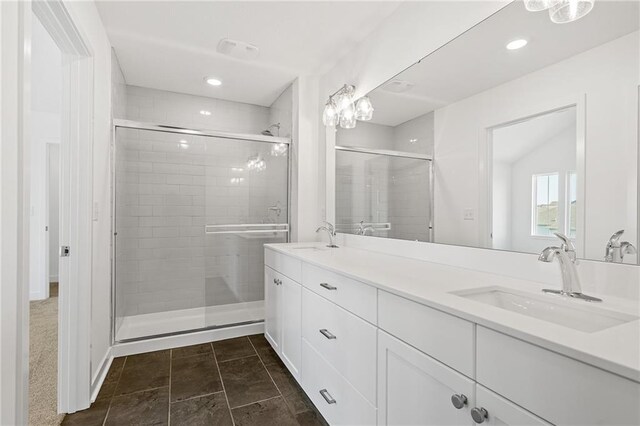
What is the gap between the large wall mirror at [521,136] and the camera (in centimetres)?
104

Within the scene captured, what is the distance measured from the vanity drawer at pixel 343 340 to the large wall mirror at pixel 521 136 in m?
0.71

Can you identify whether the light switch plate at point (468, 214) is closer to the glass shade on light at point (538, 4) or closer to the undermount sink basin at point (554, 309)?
the undermount sink basin at point (554, 309)

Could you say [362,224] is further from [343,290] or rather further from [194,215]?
[194,215]

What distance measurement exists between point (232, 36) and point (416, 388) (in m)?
2.48

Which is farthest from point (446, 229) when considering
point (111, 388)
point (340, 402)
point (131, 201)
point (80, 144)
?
point (131, 201)

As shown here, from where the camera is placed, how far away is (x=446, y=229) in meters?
1.71

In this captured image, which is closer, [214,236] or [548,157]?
[548,157]

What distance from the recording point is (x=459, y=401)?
2.84 feet

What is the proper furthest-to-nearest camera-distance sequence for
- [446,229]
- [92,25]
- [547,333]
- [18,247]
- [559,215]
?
[92,25] < [446,229] < [559,215] < [18,247] < [547,333]

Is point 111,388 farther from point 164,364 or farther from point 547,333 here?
point 547,333

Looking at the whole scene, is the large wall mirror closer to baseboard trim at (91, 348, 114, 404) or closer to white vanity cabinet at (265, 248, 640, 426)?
white vanity cabinet at (265, 248, 640, 426)

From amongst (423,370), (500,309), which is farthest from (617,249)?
(423,370)

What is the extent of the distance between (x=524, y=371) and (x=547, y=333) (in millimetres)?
106

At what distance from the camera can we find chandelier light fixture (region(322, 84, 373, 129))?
2.31 m
